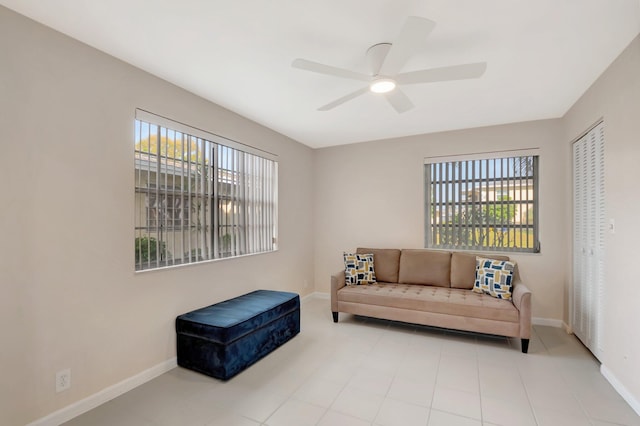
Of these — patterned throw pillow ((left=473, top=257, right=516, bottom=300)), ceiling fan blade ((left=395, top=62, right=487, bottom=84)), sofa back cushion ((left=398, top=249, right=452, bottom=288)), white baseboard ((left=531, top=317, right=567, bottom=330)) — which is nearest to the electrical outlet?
ceiling fan blade ((left=395, top=62, right=487, bottom=84))

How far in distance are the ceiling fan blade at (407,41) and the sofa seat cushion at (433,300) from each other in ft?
8.11

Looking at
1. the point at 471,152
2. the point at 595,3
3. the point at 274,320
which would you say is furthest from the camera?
the point at 471,152

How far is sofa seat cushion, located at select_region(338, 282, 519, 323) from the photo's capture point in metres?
3.09

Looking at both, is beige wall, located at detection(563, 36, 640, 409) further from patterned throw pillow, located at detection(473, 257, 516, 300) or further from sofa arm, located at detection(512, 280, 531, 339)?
patterned throw pillow, located at detection(473, 257, 516, 300)

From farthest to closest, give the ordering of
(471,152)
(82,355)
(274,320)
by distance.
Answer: (471,152) < (274,320) < (82,355)

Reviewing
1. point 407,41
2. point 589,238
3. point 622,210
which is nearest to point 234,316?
point 407,41

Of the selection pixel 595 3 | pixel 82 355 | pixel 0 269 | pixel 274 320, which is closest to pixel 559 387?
pixel 274 320

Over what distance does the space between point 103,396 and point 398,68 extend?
315cm

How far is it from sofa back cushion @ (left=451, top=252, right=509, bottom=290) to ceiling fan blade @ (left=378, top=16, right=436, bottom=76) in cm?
269

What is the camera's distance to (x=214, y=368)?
2479 millimetres

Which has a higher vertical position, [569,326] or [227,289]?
[227,289]

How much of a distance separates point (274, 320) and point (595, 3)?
3.35 metres

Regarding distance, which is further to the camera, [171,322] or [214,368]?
[171,322]

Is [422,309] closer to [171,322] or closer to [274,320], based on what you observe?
[274,320]
